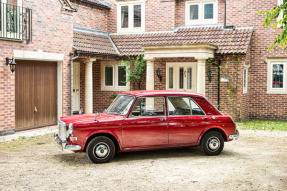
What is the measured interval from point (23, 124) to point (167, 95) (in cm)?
670

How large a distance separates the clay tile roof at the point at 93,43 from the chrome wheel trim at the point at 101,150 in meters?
7.84

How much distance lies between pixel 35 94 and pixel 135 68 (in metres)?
5.73

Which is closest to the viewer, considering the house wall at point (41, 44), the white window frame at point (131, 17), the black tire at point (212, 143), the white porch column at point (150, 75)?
the black tire at point (212, 143)

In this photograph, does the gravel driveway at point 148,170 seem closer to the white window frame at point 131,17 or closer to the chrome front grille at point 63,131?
the chrome front grille at point 63,131

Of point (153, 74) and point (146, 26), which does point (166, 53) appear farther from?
point (146, 26)

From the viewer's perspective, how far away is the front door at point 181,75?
1706 centimetres

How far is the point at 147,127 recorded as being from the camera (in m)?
7.93

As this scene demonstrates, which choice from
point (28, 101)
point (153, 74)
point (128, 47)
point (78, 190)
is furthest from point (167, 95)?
point (128, 47)

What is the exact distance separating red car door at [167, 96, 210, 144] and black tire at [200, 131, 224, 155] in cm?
23

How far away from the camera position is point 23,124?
12734 mm

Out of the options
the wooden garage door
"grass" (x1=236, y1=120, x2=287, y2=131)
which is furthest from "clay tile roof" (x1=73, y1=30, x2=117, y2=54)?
"grass" (x1=236, y1=120, x2=287, y2=131)

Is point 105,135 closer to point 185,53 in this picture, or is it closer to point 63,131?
point 63,131

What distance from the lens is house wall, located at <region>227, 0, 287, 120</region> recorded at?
52.5ft

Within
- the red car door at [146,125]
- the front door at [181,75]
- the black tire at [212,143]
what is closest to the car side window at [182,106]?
the red car door at [146,125]
